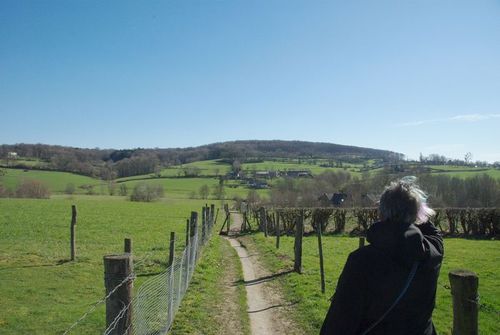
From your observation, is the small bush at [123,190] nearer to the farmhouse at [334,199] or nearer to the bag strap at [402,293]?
the farmhouse at [334,199]

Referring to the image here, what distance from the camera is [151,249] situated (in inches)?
784

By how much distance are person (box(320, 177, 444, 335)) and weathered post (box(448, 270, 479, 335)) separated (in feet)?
4.58

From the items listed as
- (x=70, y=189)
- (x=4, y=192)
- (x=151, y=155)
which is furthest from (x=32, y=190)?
(x=151, y=155)

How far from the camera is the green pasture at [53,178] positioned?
85.9 metres

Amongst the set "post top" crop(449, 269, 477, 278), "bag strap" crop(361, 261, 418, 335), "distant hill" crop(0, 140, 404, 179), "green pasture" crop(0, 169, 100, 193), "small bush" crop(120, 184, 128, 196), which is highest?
"distant hill" crop(0, 140, 404, 179)

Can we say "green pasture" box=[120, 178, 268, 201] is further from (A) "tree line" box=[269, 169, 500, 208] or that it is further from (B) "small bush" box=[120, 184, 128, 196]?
(A) "tree line" box=[269, 169, 500, 208]

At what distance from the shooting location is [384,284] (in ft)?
9.37

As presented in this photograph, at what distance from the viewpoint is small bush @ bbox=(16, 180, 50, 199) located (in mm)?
72062

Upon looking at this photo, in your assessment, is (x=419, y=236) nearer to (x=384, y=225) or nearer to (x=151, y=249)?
(x=384, y=225)

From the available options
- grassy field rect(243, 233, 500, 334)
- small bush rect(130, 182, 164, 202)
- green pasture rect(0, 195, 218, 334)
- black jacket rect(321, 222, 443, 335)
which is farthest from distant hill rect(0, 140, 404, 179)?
black jacket rect(321, 222, 443, 335)

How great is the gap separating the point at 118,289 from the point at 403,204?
293 cm

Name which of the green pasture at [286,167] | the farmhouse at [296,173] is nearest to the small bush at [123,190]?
the green pasture at [286,167]

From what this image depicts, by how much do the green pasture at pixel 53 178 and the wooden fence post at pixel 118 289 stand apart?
8712 centimetres

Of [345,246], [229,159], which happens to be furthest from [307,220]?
[229,159]
